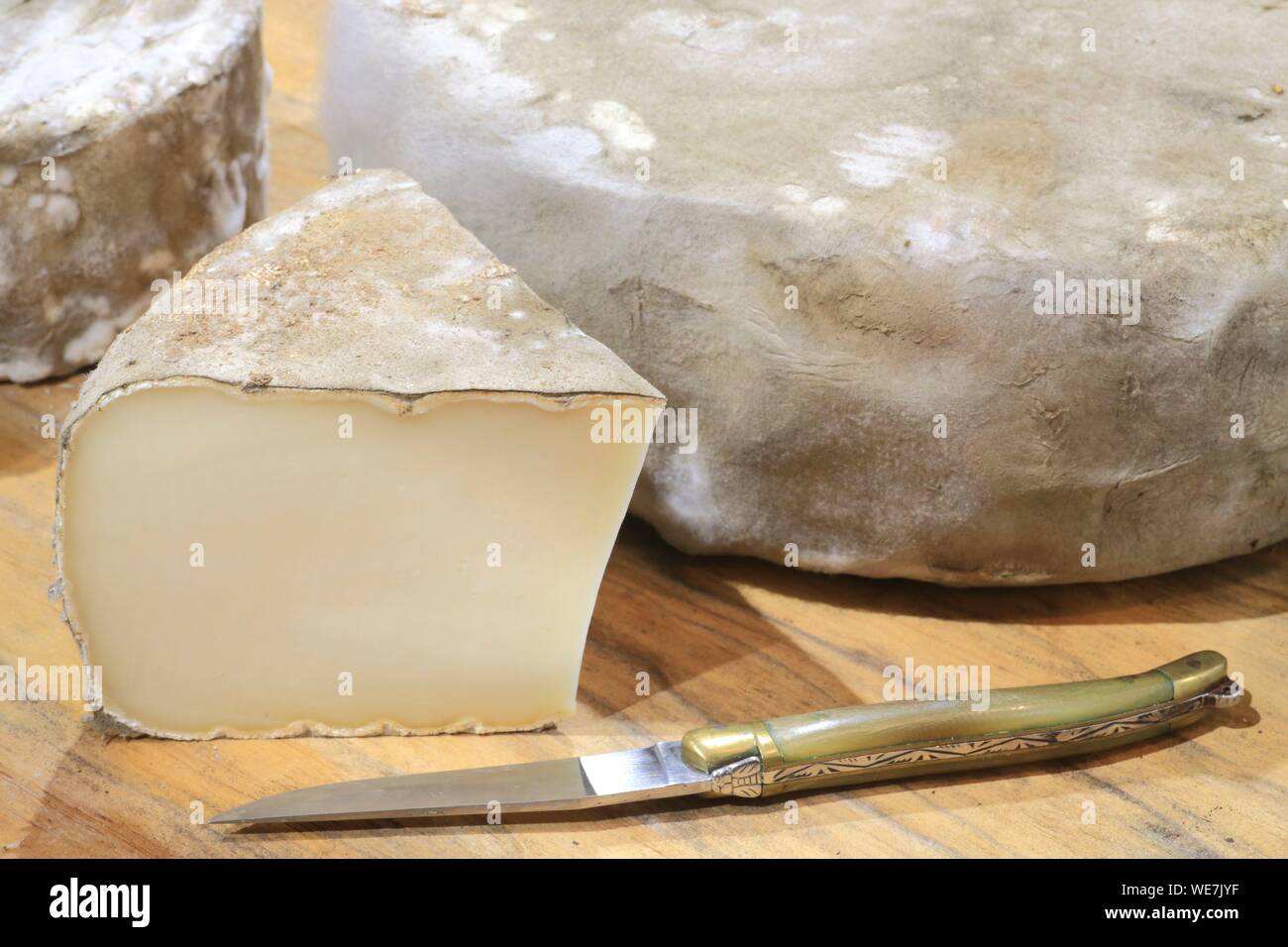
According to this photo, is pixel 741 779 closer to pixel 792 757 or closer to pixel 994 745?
pixel 792 757

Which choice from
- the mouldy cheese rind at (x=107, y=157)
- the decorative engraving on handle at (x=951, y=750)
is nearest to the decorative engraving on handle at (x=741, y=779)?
the decorative engraving on handle at (x=951, y=750)

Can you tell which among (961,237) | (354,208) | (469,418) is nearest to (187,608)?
(469,418)

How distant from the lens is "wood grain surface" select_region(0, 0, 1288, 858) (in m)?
1.45

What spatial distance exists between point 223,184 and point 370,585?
83 centimetres

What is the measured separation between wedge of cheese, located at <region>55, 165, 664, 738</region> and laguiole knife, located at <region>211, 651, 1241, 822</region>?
135mm

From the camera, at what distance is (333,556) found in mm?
1485

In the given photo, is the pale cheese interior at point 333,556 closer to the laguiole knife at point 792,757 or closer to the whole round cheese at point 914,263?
the laguiole knife at point 792,757

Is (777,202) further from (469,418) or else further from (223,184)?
(223,184)

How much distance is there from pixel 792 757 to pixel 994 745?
0.69 feet

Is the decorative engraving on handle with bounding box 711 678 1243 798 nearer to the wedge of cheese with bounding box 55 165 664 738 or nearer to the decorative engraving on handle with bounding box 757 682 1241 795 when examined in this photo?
the decorative engraving on handle with bounding box 757 682 1241 795

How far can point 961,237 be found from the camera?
1629 mm

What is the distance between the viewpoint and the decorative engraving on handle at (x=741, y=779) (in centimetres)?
145

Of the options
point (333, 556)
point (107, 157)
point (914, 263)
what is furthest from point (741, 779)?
point (107, 157)

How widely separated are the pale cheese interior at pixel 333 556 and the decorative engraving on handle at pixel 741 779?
213 millimetres
